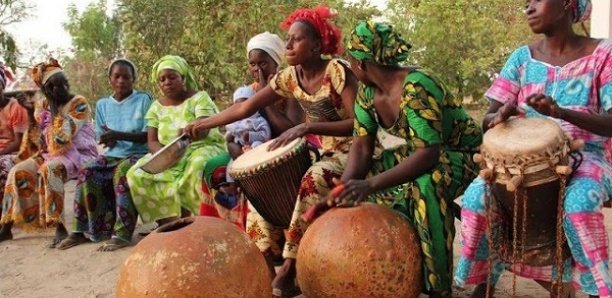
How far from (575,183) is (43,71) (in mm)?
4966

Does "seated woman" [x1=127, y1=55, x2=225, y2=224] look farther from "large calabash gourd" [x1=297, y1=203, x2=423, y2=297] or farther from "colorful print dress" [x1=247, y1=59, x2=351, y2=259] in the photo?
"large calabash gourd" [x1=297, y1=203, x2=423, y2=297]

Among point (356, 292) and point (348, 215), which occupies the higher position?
point (348, 215)

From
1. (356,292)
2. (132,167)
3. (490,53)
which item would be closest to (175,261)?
(356,292)

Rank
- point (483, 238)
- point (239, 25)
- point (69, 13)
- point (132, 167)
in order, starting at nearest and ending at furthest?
point (483, 238), point (132, 167), point (239, 25), point (69, 13)

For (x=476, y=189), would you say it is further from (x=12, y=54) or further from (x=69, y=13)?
(x=69, y=13)

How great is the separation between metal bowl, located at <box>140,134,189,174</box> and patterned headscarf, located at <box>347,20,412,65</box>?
76.1 inches

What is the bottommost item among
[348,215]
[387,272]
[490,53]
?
[490,53]

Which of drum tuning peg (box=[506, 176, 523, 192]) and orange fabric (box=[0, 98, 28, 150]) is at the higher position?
drum tuning peg (box=[506, 176, 523, 192])

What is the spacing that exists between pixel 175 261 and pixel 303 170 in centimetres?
131

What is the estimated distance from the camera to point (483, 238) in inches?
141

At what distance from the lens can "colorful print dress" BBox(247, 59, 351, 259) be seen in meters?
3.92

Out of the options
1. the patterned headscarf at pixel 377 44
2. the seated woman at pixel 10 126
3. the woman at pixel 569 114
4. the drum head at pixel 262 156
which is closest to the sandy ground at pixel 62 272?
the woman at pixel 569 114

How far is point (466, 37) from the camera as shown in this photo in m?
18.5

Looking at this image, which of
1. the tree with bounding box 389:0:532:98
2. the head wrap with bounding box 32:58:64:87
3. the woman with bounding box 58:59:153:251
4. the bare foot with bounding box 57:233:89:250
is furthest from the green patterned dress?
the tree with bounding box 389:0:532:98
